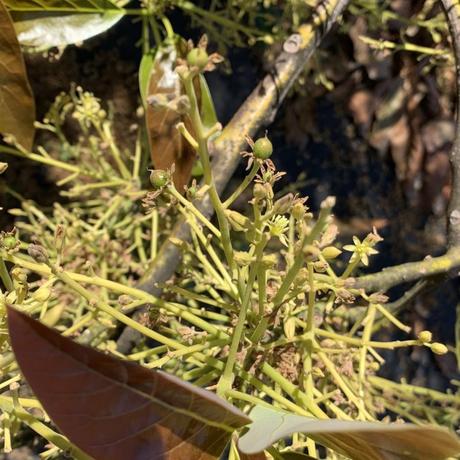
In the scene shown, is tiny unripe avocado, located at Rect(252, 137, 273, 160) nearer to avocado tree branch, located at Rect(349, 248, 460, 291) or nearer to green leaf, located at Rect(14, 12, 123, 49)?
avocado tree branch, located at Rect(349, 248, 460, 291)

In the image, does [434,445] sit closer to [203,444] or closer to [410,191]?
[203,444]

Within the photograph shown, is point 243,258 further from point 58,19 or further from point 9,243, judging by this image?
point 58,19

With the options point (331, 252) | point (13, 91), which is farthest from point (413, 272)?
point (13, 91)

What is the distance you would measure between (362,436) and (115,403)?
18 cm

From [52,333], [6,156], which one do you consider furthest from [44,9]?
[52,333]

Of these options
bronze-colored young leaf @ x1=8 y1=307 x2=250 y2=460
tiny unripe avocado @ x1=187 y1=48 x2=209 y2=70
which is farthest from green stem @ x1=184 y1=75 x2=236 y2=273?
bronze-colored young leaf @ x1=8 y1=307 x2=250 y2=460

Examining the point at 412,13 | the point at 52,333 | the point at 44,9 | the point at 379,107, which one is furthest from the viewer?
the point at 379,107

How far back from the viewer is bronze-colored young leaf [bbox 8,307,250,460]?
395mm

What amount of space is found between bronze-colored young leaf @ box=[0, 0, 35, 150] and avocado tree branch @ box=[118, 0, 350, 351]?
230mm

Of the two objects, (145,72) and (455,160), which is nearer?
(455,160)

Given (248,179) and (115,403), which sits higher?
(248,179)

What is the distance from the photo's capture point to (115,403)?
16.9 inches

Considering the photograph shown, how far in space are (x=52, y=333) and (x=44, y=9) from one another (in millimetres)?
545

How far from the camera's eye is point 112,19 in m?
0.84
